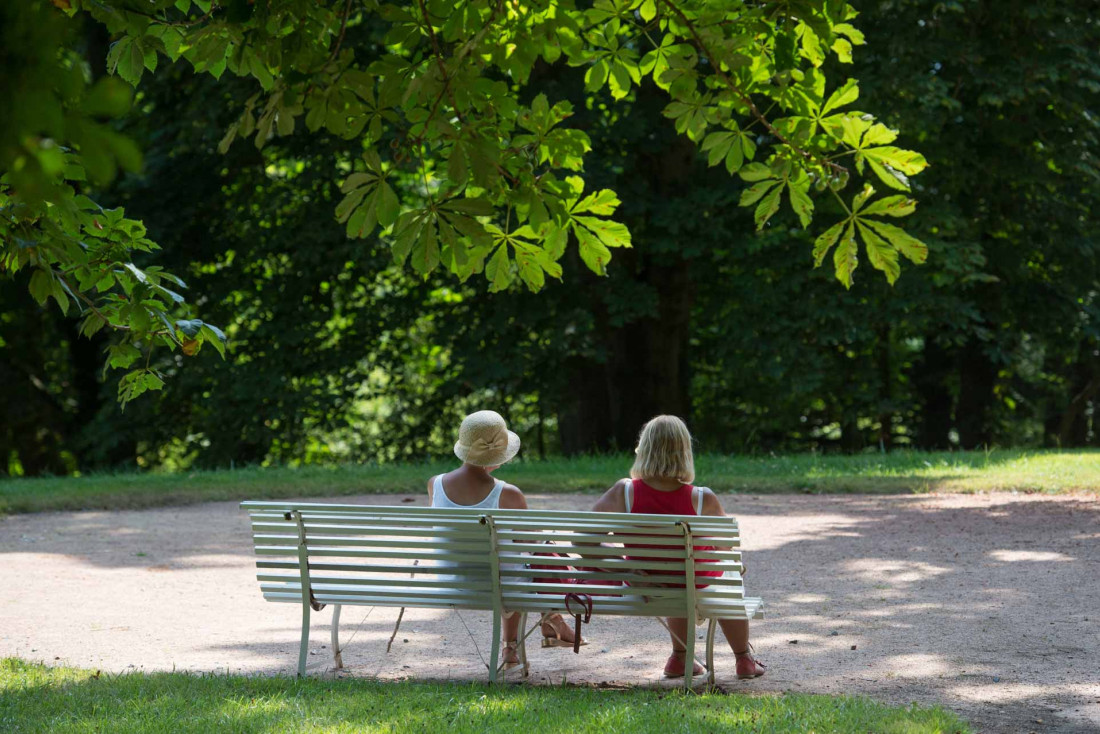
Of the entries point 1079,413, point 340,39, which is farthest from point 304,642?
point 1079,413

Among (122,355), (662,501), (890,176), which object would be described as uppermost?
→ (890,176)

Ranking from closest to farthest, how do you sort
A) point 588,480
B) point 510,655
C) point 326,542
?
point 326,542 → point 510,655 → point 588,480

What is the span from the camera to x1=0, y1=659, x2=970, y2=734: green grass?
4.54 m

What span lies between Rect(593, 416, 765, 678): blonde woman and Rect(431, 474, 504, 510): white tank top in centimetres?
50

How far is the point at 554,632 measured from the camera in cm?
618

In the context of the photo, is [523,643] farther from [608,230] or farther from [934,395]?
[934,395]

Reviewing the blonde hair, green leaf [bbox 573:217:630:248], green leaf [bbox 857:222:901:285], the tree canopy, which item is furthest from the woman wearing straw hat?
green leaf [bbox 857:222:901:285]

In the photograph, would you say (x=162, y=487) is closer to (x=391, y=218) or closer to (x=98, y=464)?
(x=98, y=464)

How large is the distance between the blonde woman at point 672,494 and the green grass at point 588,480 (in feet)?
22.5

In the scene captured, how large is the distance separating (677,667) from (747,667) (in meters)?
0.34

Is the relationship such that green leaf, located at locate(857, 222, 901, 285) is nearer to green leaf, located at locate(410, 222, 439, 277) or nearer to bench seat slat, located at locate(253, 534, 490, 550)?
green leaf, located at locate(410, 222, 439, 277)

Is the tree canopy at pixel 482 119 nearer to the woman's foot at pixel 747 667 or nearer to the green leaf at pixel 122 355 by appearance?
the green leaf at pixel 122 355

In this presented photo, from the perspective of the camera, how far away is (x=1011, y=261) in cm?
1842

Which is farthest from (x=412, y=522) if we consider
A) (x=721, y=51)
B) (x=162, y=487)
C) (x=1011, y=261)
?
(x=1011, y=261)
